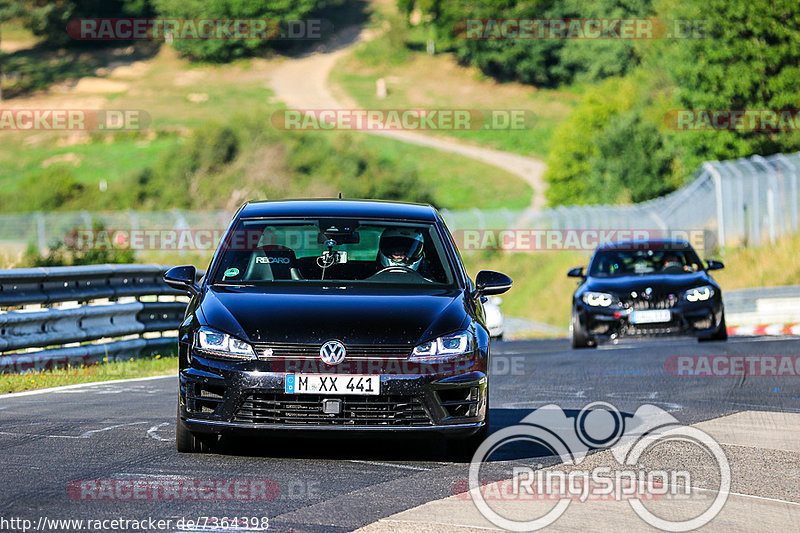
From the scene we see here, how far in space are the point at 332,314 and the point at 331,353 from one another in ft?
1.10

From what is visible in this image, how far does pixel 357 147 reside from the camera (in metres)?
78.4

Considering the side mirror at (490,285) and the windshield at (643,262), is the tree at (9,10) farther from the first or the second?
the side mirror at (490,285)

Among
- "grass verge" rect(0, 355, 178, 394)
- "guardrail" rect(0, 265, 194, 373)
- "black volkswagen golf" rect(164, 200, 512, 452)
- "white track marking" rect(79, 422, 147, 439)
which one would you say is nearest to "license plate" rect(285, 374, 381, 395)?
"black volkswagen golf" rect(164, 200, 512, 452)

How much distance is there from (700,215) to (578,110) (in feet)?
141

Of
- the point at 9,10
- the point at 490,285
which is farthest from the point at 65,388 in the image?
the point at 9,10

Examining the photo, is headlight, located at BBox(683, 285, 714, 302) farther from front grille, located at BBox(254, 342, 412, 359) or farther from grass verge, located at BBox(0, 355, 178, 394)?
front grille, located at BBox(254, 342, 412, 359)

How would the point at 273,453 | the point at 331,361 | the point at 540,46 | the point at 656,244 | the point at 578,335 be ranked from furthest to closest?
the point at 540,46
the point at 656,244
the point at 578,335
the point at 273,453
the point at 331,361

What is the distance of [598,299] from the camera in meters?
18.4

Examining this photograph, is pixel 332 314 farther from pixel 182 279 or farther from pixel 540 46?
pixel 540 46

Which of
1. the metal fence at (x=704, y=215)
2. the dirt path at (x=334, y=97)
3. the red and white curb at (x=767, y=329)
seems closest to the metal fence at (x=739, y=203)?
the metal fence at (x=704, y=215)

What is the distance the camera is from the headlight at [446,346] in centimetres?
766

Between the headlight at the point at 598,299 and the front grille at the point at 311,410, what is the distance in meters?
11.1

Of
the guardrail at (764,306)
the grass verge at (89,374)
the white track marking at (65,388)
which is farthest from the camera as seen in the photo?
the guardrail at (764,306)

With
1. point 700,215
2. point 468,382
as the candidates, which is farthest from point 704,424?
point 700,215
